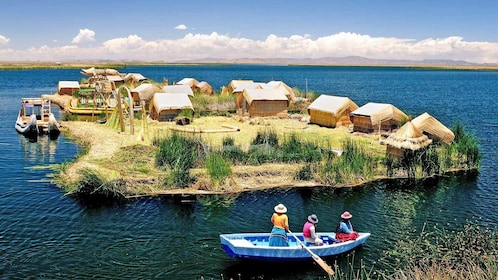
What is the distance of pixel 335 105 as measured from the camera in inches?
1093

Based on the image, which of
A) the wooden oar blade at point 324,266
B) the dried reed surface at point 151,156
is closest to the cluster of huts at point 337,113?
the dried reed surface at point 151,156

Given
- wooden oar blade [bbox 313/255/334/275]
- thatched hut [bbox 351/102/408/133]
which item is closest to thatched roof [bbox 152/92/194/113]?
thatched hut [bbox 351/102/408/133]

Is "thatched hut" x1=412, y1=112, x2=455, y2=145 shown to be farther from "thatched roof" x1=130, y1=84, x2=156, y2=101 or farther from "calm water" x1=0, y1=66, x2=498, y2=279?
"thatched roof" x1=130, y1=84, x2=156, y2=101

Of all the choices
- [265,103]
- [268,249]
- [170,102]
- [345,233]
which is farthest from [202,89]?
[268,249]

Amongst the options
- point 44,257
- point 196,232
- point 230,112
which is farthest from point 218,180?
point 230,112

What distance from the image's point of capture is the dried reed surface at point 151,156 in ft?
54.0

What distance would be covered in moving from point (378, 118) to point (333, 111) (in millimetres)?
3238

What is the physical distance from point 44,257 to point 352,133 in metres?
18.0

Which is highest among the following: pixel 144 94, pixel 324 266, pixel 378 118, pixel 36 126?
pixel 144 94

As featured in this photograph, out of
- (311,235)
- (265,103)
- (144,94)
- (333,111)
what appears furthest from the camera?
(144,94)

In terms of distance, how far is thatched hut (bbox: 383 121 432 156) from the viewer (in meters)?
18.6

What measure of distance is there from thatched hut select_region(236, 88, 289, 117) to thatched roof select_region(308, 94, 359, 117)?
12.6 ft

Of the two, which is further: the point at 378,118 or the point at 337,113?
the point at 337,113

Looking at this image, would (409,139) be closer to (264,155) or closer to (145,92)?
(264,155)
